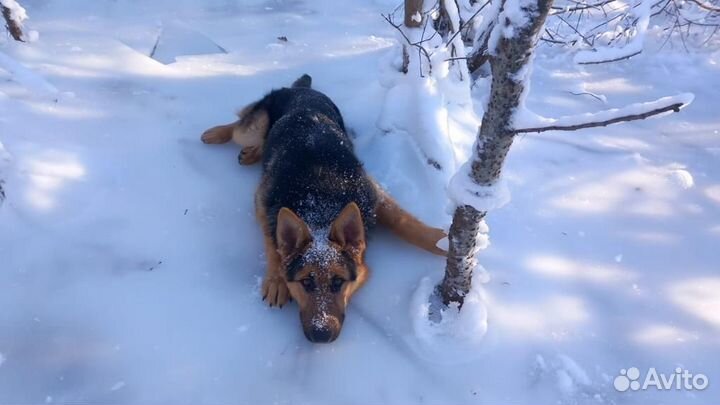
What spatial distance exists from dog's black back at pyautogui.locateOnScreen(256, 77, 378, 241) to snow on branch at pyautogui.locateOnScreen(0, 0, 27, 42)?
3218 millimetres

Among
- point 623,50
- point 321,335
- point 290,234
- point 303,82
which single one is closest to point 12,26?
point 303,82

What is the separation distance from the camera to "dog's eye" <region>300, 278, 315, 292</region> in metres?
2.84

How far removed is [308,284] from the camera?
2855 millimetres

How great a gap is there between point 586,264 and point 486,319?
0.91 m

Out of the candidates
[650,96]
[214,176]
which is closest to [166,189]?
[214,176]

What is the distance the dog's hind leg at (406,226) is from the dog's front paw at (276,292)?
0.90m

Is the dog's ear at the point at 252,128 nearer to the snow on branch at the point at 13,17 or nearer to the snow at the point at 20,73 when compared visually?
the snow at the point at 20,73

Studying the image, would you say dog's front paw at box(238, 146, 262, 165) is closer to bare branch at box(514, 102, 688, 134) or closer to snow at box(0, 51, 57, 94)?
snow at box(0, 51, 57, 94)

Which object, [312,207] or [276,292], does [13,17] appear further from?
[276,292]

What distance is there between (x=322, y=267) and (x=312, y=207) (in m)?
0.56

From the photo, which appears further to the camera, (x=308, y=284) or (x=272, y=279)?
(x=272, y=279)

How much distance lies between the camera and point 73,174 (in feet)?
12.2

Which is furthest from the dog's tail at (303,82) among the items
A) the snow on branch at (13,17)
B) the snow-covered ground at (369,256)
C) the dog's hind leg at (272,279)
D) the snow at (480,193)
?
the snow at (480,193)

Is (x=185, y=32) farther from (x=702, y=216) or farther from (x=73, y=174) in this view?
(x=702, y=216)
